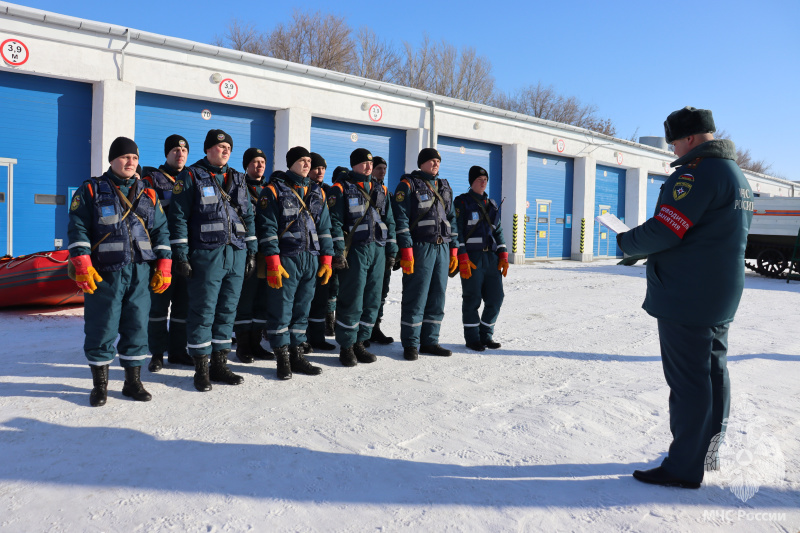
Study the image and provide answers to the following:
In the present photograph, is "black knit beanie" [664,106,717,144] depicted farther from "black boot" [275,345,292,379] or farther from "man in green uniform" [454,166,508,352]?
"black boot" [275,345,292,379]

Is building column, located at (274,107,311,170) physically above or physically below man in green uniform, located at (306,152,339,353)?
above

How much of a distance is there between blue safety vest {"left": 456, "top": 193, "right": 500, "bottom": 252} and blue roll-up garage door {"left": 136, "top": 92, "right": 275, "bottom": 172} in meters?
9.05

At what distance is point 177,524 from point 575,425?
259cm

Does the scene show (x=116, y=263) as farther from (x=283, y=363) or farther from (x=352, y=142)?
(x=352, y=142)

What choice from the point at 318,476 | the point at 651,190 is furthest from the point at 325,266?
the point at 651,190

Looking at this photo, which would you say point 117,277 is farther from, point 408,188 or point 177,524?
point 408,188

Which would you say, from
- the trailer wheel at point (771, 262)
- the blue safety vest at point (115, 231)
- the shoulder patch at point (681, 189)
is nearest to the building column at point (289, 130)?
the blue safety vest at point (115, 231)

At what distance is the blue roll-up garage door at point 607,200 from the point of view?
25547 mm

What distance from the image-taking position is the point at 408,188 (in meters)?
6.10

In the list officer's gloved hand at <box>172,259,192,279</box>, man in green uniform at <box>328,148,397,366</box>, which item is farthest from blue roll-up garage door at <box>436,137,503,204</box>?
officer's gloved hand at <box>172,259,192,279</box>

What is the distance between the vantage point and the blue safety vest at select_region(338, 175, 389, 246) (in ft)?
18.8

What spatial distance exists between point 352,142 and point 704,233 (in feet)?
47.3

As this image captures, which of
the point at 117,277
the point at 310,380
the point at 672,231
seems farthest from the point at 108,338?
the point at 672,231

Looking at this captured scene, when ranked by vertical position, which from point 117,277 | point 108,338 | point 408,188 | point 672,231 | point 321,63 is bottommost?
point 108,338
